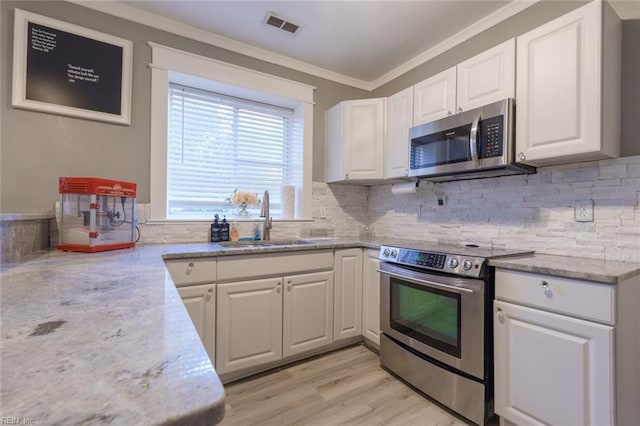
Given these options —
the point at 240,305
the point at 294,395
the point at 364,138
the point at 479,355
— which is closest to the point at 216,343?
the point at 240,305

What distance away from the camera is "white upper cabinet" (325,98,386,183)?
2.79 meters

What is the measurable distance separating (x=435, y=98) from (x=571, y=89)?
86 cm

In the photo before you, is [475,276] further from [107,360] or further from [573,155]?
[107,360]

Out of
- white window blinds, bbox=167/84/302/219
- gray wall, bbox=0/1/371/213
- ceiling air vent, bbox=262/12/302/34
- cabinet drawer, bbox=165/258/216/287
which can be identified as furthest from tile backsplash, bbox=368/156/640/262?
gray wall, bbox=0/1/371/213

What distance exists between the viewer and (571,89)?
1558 mm

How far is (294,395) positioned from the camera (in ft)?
6.21

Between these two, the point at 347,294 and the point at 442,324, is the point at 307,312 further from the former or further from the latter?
the point at 442,324

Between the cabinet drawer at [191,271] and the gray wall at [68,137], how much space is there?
74 centimetres

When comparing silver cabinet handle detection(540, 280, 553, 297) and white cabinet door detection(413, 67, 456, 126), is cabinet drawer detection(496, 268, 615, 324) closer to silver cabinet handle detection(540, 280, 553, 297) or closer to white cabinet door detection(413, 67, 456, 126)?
silver cabinet handle detection(540, 280, 553, 297)

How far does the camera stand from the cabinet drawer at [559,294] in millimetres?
1242

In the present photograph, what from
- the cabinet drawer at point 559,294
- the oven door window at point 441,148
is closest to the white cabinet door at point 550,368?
the cabinet drawer at point 559,294

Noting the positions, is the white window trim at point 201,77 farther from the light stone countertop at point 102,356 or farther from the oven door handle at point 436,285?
the light stone countertop at point 102,356

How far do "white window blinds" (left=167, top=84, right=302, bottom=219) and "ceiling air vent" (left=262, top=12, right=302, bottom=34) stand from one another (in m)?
0.76

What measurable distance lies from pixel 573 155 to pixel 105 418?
2.10 metres
